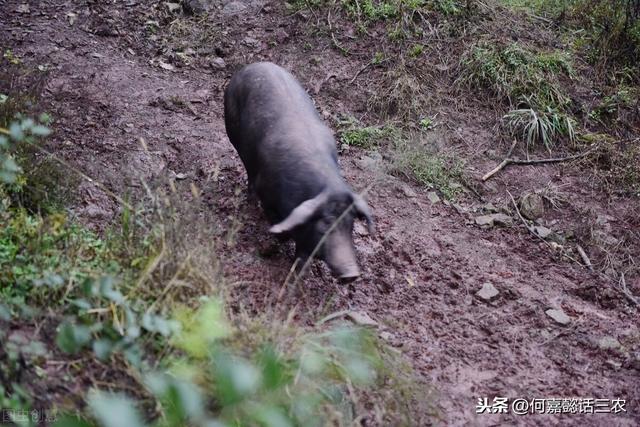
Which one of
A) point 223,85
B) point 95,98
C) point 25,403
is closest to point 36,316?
point 25,403

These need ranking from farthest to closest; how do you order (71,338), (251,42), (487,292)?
(251,42) → (487,292) → (71,338)

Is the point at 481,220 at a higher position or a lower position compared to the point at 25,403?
lower

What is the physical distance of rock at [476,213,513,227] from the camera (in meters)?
5.35

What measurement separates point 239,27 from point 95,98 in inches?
80.6

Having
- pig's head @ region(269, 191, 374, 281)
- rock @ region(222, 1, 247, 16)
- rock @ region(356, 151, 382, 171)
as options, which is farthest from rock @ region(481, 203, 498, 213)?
rock @ region(222, 1, 247, 16)

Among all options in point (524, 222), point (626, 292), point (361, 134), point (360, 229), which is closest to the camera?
point (626, 292)

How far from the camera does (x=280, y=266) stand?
434 centimetres

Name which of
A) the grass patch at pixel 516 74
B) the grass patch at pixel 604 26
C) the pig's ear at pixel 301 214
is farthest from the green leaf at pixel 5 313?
the grass patch at pixel 604 26

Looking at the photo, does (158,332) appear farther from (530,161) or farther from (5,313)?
(530,161)

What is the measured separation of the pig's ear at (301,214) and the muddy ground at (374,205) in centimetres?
40

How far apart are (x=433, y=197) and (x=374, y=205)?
606 mm

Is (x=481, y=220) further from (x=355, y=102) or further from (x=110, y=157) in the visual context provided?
(x=110, y=157)

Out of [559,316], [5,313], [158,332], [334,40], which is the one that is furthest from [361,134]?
[5,313]

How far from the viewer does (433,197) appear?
5.58 m
